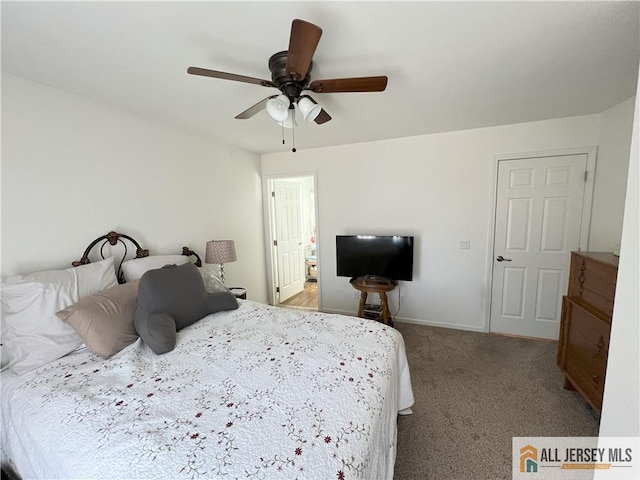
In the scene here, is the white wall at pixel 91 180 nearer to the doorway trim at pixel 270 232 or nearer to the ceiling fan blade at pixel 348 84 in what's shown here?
the doorway trim at pixel 270 232

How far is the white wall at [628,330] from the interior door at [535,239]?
2182mm

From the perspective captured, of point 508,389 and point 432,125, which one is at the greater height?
point 432,125

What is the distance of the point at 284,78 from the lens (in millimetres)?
1445

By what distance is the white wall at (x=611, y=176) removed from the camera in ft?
7.30

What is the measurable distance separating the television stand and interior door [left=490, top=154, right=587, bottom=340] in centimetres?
124

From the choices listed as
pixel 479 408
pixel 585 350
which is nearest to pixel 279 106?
pixel 479 408

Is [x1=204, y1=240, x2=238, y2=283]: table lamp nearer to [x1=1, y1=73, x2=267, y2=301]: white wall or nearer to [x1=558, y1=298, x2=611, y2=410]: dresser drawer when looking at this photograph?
[x1=1, y1=73, x2=267, y2=301]: white wall

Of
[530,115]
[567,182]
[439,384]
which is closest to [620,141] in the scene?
[567,182]

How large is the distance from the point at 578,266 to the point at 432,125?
1.80 m

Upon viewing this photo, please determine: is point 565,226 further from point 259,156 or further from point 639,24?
point 259,156

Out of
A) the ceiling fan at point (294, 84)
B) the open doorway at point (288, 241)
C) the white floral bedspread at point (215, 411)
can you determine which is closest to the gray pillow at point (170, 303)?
the white floral bedspread at point (215, 411)

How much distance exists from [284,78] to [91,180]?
5.69 ft

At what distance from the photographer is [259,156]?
397 cm

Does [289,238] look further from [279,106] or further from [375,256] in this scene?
[279,106]
